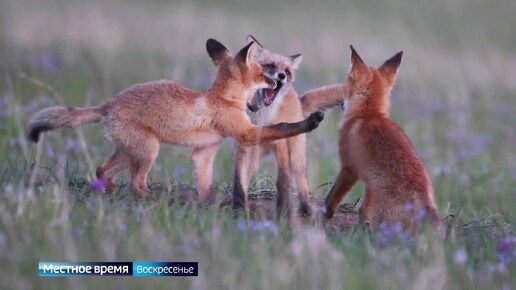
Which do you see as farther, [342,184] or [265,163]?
[265,163]

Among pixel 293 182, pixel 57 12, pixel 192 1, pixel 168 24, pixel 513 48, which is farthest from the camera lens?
pixel 192 1

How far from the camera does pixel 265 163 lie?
44.0 ft

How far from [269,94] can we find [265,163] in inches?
163

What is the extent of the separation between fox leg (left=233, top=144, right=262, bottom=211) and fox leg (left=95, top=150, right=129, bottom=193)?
105 cm

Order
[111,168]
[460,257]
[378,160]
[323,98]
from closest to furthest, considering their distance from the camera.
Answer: [460,257] < [378,160] < [111,168] < [323,98]

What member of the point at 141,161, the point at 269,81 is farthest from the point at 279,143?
the point at 141,161

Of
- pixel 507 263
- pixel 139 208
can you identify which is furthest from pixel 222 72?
pixel 507 263

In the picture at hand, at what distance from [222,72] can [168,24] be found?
1217 centimetres

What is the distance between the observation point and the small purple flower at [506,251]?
6688 millimetres

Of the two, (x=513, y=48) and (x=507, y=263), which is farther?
(x=513, y=48)

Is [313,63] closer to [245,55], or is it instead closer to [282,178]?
[282,178]

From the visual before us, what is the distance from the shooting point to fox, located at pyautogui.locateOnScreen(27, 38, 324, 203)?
321 inches

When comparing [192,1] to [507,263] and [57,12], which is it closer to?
[57,12]

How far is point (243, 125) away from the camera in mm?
8422
